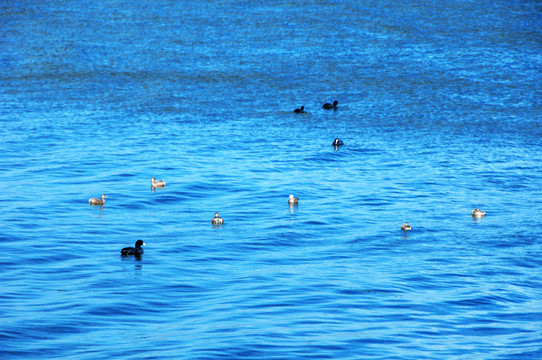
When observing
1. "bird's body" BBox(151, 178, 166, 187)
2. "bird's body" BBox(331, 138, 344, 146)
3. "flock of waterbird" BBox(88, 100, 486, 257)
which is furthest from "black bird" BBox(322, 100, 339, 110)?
"bird's body" BBox(151, 178, 166, 187)

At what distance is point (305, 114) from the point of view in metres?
36.7

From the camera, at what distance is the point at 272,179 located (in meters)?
29.2

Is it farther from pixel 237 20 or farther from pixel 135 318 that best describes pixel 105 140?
pixel 237 20

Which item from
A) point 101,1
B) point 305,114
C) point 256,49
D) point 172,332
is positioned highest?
point 101,1

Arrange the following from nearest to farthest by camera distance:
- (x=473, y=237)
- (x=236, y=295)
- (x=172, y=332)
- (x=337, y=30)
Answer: (x=172, y=332) < (x=236, y=295) < (x=473, y=237) < (x=337, y=30)

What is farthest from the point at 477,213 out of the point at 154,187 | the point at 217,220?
the point at 154,187

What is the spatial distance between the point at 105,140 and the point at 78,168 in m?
3.65

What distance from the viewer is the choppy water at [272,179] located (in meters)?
17.0

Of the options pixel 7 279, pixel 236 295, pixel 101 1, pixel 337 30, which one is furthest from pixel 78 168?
pixel 101 1

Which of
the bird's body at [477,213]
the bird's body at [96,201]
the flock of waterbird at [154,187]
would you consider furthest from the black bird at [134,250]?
the bird's body at [477,213]

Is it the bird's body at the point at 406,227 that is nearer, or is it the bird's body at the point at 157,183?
the bird's body at the point at 406,227

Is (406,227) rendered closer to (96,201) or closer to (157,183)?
(157,183)

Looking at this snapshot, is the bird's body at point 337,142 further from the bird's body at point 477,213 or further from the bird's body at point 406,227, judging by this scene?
the bird's body at point 406,227

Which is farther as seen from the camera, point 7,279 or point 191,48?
point 191,48
